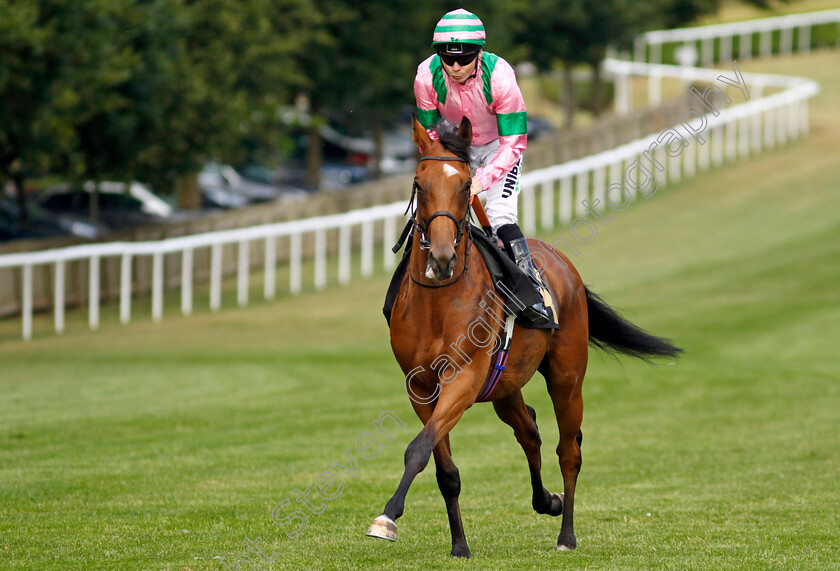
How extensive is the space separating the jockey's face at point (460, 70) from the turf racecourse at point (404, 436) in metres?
2.61

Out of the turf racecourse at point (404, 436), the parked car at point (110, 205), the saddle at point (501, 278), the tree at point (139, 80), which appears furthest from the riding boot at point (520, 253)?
the parked car at point (110, 205)

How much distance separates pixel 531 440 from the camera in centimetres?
781

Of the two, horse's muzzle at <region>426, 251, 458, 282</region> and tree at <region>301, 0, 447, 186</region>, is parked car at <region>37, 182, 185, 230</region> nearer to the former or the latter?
tree at <region>301, 0, 447, 186</region>

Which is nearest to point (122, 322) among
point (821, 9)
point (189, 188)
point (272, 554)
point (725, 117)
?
point (189, 188)

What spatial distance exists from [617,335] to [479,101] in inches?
86.0

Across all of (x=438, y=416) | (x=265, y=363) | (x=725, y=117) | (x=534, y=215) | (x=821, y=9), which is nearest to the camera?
(x=438, y=416)

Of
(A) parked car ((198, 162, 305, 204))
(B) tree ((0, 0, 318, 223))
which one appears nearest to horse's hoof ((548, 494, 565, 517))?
(B) tree ((0, 0, 318, 223))

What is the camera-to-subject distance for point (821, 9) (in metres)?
58.0

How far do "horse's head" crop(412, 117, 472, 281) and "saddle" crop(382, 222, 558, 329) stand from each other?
39 cm

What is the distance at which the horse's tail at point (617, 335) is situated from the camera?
8.35m

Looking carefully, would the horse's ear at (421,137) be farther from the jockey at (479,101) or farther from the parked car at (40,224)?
the parked car at (40,224)

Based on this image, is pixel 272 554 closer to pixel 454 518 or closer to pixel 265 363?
pixel 454 518

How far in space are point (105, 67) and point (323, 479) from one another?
1082cm

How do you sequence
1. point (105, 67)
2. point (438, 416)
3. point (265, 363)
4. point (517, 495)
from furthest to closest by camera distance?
point (105, 67), point (265, 363), point (517, 495), point (438, 416)
